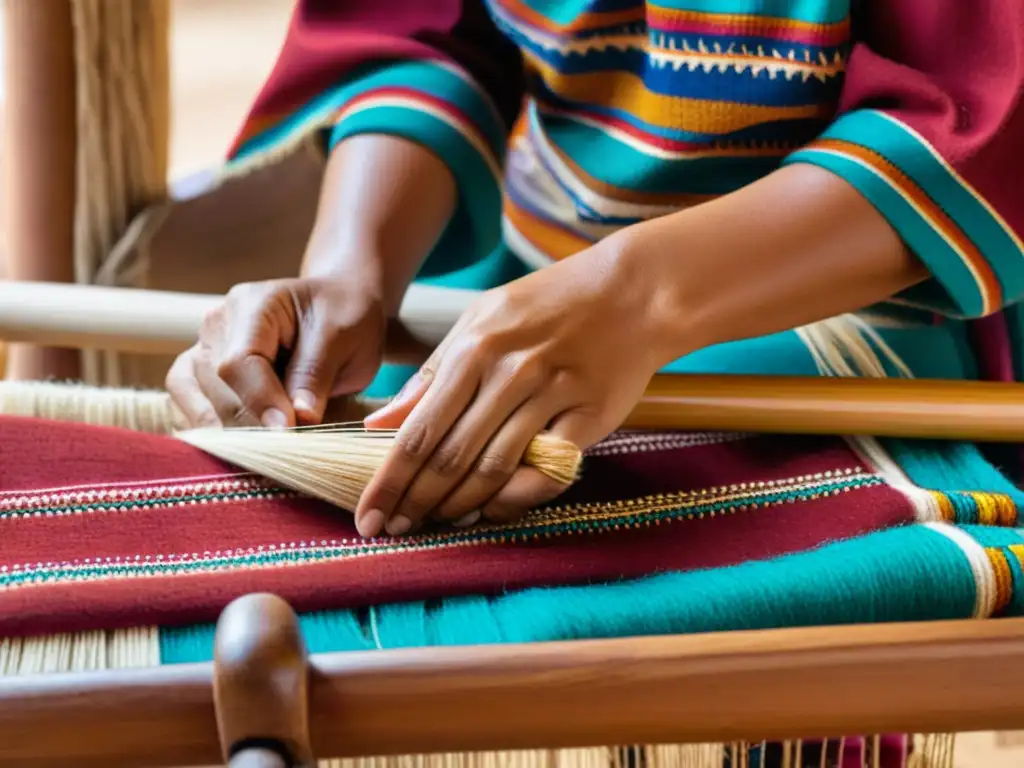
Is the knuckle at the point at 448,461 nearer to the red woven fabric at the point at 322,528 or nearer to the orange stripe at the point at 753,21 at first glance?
the red woven fabric at the point at 322,528

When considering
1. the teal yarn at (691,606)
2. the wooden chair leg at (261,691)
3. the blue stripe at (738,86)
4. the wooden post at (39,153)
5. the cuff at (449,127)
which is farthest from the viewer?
the wooden post at (39,153)

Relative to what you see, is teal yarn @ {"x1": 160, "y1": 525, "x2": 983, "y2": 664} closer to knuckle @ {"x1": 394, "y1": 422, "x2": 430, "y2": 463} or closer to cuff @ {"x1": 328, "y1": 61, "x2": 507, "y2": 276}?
knuckle @ {"x1": 394, "y1": 422, "x2": 430, "y2": 463}

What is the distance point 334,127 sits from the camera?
83cm

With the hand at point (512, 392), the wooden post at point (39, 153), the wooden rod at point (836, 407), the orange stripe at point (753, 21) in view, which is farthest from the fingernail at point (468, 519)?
the wooden post at point (39, 153)

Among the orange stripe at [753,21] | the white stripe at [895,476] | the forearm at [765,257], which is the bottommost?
the white stripe at [895,476]

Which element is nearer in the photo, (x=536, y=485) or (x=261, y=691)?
(x=261, y=691)

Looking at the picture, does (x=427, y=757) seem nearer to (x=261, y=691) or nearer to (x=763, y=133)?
(x=261, y=691)

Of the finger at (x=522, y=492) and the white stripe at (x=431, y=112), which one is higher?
the white stripe at (x=431, y=112)

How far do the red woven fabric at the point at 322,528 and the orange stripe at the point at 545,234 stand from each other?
0.23m

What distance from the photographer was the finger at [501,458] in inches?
19.8

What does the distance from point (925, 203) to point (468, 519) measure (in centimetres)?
28

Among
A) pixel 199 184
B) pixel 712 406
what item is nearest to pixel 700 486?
pixel 712 406

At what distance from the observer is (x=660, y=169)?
71 cm

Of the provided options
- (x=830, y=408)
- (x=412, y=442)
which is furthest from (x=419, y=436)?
(x=830, y=408)
